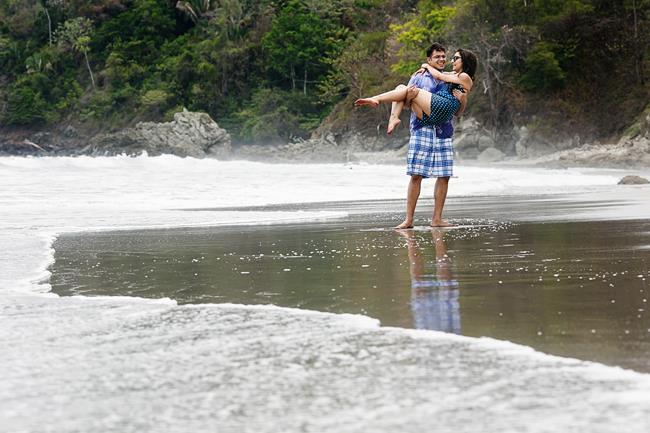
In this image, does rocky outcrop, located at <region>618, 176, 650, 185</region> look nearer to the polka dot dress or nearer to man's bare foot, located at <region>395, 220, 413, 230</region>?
the polka dot dress

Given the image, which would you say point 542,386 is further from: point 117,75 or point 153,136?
point 117,75

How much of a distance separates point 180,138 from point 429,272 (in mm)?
51650

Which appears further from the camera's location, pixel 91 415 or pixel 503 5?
pixel 503 5

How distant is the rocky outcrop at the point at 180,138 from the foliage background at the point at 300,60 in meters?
3.12

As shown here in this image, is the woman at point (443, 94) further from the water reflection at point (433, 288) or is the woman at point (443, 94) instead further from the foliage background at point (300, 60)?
the foliage background at point (300, 60)

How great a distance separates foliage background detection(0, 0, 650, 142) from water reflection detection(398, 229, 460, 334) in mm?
33105

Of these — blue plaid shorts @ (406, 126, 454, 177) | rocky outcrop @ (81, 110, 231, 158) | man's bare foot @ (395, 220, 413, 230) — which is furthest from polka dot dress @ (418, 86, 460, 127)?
rocky outcrop @ (81, 110, 231, 158)

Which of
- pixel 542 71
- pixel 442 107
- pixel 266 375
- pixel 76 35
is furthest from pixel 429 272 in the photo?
pixel 76 35

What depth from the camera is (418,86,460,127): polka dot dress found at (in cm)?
854

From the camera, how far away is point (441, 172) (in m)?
8.75

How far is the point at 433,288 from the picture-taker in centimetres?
480

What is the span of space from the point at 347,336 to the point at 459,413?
1.08 meters

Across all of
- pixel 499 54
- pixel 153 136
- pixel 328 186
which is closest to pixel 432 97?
pixel 328 186

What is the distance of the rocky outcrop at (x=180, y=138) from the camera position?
55.2m
